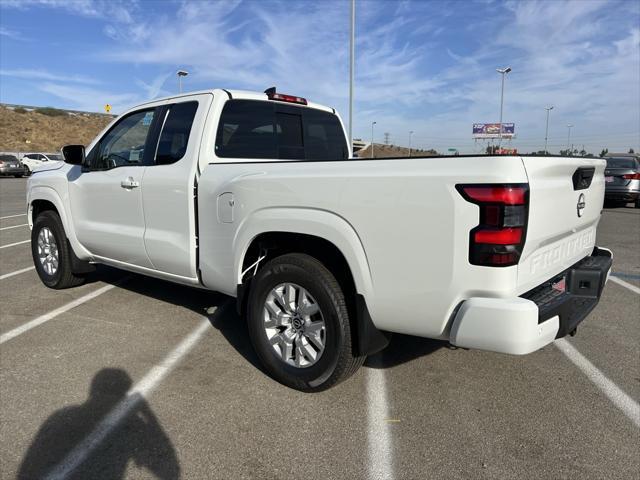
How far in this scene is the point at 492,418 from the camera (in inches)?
115

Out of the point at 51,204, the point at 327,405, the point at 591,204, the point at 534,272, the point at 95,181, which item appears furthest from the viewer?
the point at 51,204

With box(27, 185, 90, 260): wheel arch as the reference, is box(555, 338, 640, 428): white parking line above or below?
below

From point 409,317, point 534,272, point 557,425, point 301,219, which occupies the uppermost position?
point 301,219

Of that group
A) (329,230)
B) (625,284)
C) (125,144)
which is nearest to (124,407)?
(329,230)

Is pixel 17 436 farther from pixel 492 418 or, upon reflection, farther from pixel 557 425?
pixel 557 425

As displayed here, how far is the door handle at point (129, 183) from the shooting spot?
4.20m

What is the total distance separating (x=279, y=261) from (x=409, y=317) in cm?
97

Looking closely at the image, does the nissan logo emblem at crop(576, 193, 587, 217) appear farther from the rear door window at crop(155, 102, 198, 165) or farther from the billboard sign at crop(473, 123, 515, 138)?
the billboard sign at crop(473, 123, 515, 138)

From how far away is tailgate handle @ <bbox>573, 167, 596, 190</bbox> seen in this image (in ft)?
9.53

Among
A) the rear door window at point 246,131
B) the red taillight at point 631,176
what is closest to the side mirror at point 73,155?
the rear door window at point 246,131

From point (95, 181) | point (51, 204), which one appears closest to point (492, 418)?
point (95, 181)

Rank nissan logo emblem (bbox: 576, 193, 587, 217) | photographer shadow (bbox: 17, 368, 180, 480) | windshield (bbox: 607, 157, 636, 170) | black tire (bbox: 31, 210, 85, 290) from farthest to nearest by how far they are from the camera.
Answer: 1. windshield (bbox: 607, 157, 636, 170)
2. black tire (bbox: 31, 210, 85, 290)
3. nissan logo emblem (bbox: 576, 193, 587, 217)
4. photographer shadow (bbox: 17, 368, 180, 480)

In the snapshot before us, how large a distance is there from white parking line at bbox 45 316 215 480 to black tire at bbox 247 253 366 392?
2.42 feet

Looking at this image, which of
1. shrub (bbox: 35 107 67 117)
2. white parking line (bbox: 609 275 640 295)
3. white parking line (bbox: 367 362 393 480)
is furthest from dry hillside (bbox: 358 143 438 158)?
shrub (bbox: 35 107 67 117)
